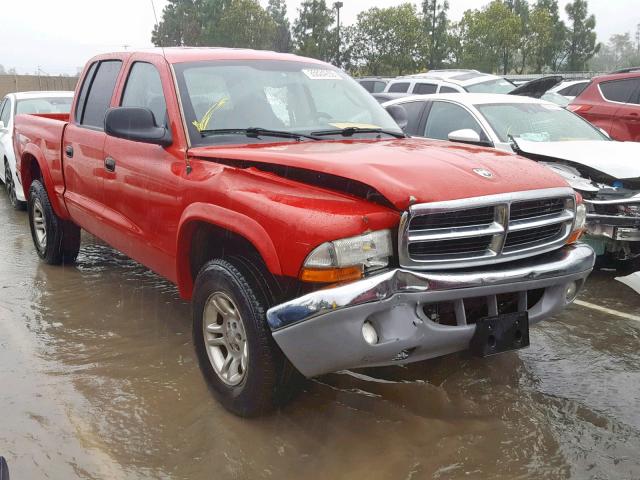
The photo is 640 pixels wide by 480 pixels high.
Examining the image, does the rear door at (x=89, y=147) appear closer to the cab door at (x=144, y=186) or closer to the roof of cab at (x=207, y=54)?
the cab door at (x=144, y=186)

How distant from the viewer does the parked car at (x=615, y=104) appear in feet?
31.2

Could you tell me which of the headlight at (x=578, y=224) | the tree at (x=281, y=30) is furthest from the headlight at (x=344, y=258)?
the tree at (x=281, y=30)

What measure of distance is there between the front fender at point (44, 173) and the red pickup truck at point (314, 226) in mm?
1442

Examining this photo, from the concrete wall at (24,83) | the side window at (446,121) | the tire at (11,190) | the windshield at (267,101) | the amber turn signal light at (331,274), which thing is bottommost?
the tire at (11,190)

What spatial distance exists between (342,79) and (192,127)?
1.37m

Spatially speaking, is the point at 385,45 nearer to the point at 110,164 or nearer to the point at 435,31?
the point at 435,31

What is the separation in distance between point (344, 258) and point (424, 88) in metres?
13.9

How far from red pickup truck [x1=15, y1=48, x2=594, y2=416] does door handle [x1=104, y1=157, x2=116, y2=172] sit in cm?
2

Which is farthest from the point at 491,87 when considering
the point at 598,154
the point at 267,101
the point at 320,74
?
the point at 267,101

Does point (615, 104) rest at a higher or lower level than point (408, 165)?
higher

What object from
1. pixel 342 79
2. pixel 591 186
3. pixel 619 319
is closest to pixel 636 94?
pixel 591 186

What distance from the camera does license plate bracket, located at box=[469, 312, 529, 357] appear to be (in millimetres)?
3109

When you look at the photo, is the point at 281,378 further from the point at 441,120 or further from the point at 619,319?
the point at 441,120

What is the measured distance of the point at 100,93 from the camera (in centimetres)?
532
